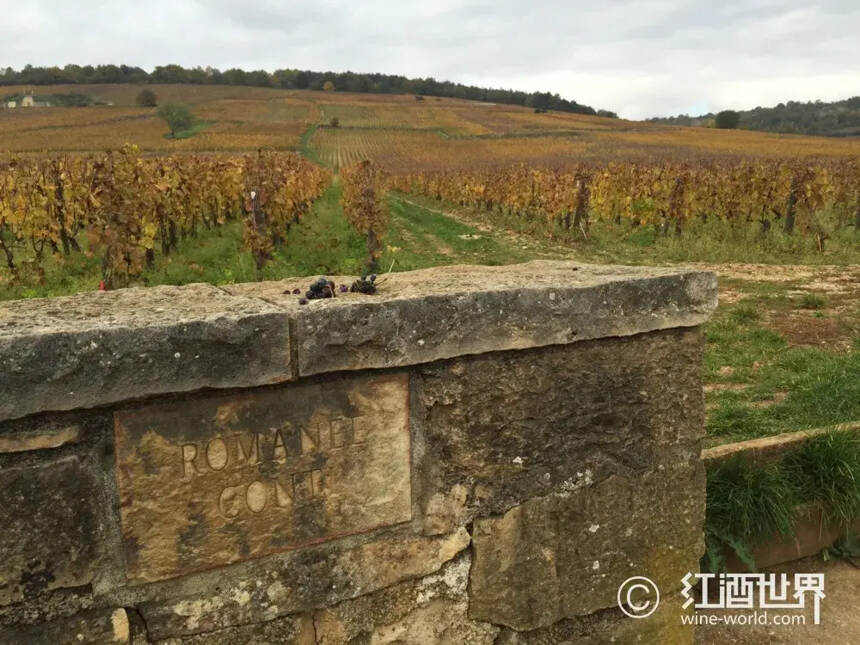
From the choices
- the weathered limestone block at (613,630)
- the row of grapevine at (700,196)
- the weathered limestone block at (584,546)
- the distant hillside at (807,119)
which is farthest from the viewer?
the distant hillside at (807,119)

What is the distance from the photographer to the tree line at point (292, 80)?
3386 inches

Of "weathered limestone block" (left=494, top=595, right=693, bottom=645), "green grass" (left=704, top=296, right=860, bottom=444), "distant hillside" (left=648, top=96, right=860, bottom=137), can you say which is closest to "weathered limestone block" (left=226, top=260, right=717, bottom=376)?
"weathered limestone block" (left=494, top=595, right=693, bottom=645)

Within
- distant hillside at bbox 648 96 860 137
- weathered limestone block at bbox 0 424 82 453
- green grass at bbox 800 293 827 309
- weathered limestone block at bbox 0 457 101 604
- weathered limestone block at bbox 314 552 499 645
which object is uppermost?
distant hillside at bbox 648 96 860 137

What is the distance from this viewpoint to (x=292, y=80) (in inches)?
3841

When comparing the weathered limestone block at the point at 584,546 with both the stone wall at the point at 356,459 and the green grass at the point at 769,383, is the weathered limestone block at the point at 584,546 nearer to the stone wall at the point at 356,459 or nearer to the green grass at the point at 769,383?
the stone wall at the point at 356,459

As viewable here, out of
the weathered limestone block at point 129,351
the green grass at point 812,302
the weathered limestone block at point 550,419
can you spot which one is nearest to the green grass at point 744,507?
the weathered limestone block at point 550,419

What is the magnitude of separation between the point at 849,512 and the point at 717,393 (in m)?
1.97

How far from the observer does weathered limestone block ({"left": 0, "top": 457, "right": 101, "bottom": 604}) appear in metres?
1.75

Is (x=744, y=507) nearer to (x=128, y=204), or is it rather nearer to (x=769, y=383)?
(x=769, y=383)

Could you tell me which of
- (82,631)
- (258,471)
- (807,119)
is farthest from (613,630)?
(807,119)

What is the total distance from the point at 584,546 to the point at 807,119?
101 metres

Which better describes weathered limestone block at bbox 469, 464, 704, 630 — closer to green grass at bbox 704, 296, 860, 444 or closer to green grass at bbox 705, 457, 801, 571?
green grass at bbox 705, 457, 801, 571

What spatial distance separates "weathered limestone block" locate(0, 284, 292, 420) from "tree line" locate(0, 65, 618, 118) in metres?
96.1

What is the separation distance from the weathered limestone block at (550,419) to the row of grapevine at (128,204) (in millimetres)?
7351
